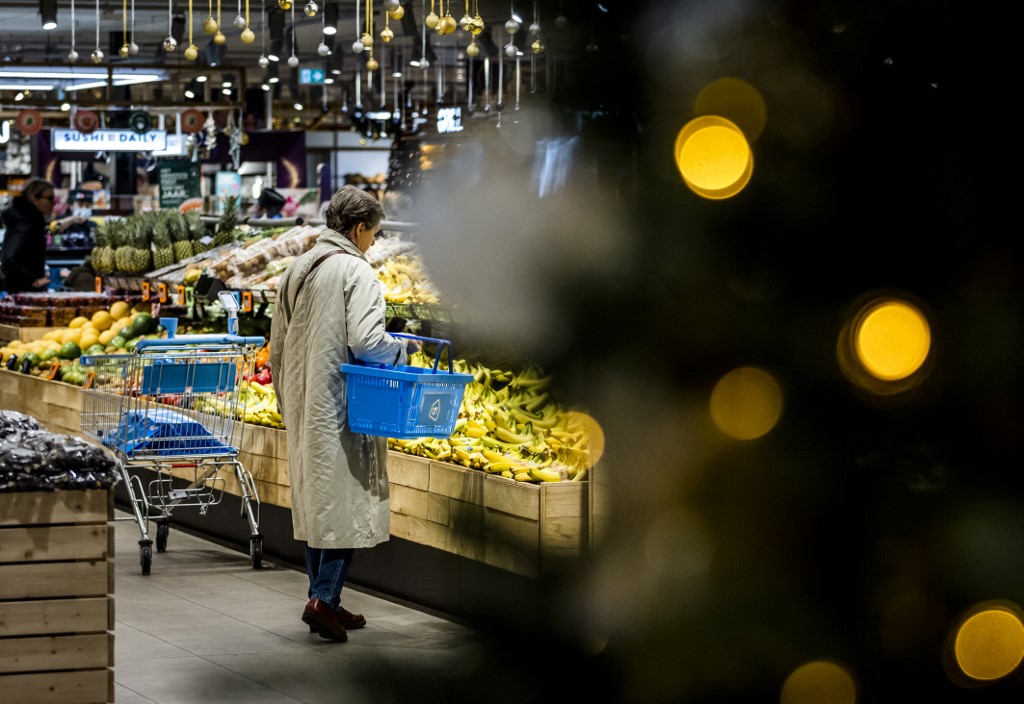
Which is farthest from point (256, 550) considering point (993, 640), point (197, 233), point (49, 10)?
point (49, 10)

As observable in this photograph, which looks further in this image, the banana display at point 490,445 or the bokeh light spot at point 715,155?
the banana display at point 490,445

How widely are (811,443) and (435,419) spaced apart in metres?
3.90

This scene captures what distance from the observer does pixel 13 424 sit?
12.3ft

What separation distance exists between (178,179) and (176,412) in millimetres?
10820

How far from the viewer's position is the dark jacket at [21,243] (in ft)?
33.2

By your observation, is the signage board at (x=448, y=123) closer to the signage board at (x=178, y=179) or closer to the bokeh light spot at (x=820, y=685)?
the bokeh light spot at (x=820, y=685)

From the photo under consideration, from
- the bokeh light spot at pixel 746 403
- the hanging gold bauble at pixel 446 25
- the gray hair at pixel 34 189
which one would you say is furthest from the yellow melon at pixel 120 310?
the bokeh light spot at pixel 746 403

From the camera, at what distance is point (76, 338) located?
8.66 meters

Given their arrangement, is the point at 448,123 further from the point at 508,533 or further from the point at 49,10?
the point at 49,10

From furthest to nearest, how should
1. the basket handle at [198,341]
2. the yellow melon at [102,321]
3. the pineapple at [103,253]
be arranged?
the pineapple at [103,253], the yellow melon at [102,321], the basket handle at [198,341]

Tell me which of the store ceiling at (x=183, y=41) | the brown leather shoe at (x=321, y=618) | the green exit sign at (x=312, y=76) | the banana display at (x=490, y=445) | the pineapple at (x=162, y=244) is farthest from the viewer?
the green exit sign at (x=312, y=76)

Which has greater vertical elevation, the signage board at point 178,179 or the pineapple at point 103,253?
the signage board at point 178,179

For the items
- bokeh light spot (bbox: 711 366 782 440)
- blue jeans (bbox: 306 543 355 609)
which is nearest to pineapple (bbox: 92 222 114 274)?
blue jeans (bbox: 306 543 355 609)

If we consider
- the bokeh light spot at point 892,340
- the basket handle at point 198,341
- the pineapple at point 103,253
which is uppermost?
the bokeh light spot at point 892,340
